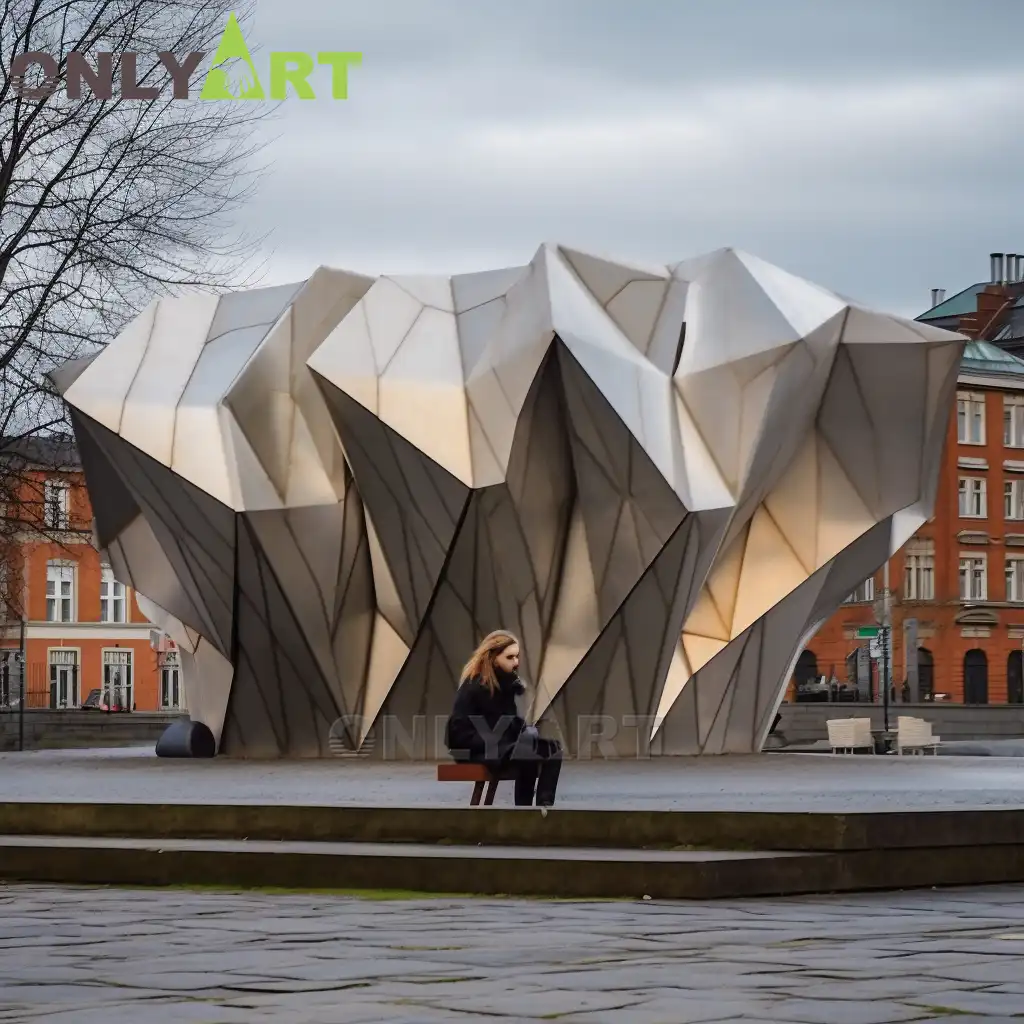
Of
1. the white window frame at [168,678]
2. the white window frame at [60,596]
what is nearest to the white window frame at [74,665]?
the white window frame at [60,596]

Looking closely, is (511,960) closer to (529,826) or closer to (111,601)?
(529,826)

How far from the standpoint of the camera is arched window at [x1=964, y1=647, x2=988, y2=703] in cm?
9350

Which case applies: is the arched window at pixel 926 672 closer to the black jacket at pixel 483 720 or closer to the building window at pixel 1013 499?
the building window at pixel 1013 499

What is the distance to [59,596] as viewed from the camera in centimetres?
9675

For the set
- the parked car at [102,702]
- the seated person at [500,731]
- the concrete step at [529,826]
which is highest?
the seated person at [500,731]

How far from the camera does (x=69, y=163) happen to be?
3189cm

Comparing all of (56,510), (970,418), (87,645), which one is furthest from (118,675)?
(56,510)

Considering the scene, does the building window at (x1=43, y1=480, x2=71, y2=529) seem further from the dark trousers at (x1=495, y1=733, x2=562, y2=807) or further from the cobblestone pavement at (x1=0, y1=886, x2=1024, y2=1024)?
the cobblestone pavement at (x1=0, y1=886, x2=1024, y2=1024)

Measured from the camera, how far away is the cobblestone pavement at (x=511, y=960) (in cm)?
738

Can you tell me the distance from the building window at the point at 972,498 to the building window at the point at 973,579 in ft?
6.39

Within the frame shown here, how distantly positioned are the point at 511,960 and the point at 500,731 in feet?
23.4

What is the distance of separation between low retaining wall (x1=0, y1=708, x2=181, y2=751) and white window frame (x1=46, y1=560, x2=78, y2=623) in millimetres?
31930

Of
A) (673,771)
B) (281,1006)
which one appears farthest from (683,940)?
(673,771)

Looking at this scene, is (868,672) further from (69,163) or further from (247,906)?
(247,906)
